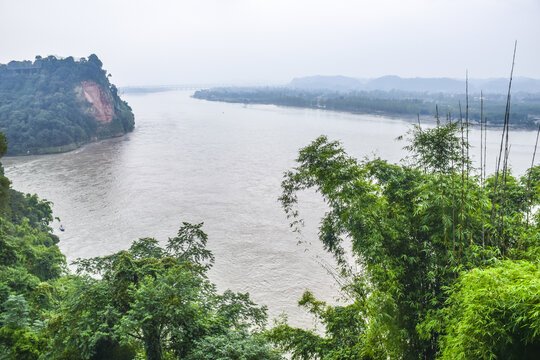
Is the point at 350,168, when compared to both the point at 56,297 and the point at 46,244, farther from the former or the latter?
the point at 46,244

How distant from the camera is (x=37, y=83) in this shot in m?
51.9

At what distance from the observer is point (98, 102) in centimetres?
5144

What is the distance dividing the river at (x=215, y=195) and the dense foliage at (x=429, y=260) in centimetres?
207

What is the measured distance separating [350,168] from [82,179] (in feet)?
87.2

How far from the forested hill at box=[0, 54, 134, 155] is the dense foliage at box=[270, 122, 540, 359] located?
40376 millimetres

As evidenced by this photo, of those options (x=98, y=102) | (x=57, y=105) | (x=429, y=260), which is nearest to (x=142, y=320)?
(x=429, y=260)

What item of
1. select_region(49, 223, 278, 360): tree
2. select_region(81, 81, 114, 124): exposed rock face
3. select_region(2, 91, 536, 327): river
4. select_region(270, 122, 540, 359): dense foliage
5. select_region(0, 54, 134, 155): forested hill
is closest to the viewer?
select_region(270, 122, 540, 359): dense foliage

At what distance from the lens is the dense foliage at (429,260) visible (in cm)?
312

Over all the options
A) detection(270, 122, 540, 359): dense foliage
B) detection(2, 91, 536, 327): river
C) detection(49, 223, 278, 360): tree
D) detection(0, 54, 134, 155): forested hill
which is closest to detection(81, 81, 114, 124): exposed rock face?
detection(0, 54, 134, 155): forested hill

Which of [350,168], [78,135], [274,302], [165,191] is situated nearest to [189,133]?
[78,135]

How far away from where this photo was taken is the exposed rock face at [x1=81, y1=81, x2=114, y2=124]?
49469 mm

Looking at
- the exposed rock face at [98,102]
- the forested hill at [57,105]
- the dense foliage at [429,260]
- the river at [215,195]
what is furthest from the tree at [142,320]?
the exposed rock face at [98,102]

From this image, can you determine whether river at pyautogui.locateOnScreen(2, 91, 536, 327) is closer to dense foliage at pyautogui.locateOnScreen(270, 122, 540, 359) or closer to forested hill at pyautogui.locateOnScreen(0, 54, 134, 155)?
dense foliage at pyautogui.locateOnScreen(270, 122, 540, 359)

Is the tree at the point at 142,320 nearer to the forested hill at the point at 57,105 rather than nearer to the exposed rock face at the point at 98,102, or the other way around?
the forested hill at the point at 57,105
